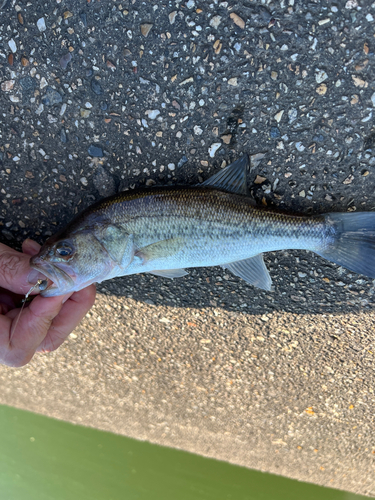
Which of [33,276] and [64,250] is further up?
[64,250]

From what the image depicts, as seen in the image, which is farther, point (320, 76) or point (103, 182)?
point (103, 182)

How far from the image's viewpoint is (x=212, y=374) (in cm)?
291

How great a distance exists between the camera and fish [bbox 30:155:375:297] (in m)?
1.81

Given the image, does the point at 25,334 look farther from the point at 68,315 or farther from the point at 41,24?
the point at 41,24

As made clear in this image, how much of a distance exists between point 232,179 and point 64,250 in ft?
3.48

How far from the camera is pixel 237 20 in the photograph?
1868 millimetres

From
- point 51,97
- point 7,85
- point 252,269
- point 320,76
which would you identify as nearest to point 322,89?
point 320,76

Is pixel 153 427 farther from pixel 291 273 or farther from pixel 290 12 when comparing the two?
pixel 290 12

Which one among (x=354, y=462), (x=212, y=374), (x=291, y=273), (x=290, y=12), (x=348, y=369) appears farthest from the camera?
(x=354, y=462)

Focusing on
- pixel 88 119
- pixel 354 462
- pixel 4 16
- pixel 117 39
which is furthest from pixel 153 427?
pixel 4 16

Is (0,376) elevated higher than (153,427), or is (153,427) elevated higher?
(0,376)

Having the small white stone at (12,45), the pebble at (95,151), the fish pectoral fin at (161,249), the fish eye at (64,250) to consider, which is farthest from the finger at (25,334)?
the small white stone at (12,45)

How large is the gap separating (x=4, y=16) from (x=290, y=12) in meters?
1.75

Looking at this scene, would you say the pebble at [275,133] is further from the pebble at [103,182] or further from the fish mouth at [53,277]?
the fish mouth at [53,277]
